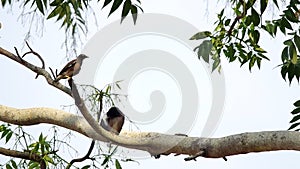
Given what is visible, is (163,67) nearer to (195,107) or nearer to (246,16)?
(195,107)

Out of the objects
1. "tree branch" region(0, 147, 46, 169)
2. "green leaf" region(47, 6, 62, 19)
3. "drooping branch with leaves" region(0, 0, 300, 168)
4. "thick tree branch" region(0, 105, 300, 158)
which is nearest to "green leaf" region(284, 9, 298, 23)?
"drooping branch with leaves" region(0, 0, 300, 168)

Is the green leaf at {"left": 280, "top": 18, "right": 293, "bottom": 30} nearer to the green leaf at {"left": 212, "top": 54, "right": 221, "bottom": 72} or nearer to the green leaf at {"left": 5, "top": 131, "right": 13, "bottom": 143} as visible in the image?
the green leaf at {"left": 212, "top": 54, "right": 221, "bottom": 72}

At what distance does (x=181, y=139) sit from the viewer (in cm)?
105

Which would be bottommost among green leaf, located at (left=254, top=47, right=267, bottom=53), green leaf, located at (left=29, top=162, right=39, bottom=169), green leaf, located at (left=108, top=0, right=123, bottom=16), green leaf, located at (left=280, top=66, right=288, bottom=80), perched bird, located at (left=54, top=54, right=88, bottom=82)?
green leaf, located at (left=29, top=162, right=39, bottom=169)

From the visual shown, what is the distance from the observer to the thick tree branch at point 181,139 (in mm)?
904

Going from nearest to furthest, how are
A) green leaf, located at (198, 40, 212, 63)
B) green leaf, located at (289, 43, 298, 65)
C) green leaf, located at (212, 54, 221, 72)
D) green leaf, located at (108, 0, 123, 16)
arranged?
1. green leaf, located at (108, 0, 123, 16)
2. green leaf, located at (289, 43, 298, 65)
3. green leaf, located at (198, 40, 212, 63)
4. green leaf, located at (212, 54, 221, 72)

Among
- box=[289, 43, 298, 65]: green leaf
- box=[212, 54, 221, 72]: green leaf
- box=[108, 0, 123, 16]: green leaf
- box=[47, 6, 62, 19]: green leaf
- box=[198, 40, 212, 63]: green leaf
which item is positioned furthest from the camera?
box=[212, 54, 221, 72]: green leaf

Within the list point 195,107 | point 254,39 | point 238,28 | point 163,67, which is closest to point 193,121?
point 195,107

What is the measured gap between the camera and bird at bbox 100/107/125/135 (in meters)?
1.33

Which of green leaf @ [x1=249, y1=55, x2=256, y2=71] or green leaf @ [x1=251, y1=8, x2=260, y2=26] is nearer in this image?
green leaf @ [x1=251, y1=8, x2=260, y2=26]

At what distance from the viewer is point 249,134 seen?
3.09 feet

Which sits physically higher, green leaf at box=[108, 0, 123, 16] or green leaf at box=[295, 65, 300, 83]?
green leaf at box=[108, 0, 123, 16]

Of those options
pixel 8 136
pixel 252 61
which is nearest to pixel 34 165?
pixel 8 136

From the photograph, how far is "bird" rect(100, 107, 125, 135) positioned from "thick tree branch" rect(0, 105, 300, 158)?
0.30ft
